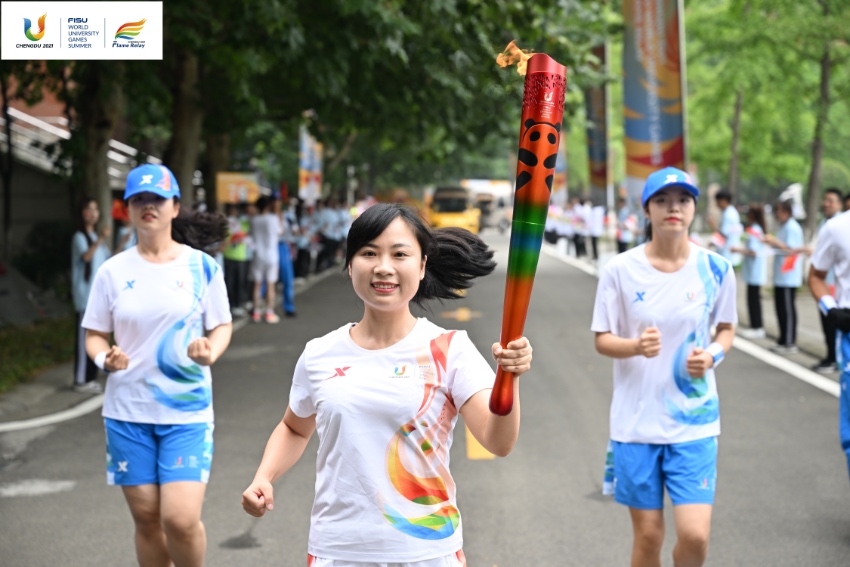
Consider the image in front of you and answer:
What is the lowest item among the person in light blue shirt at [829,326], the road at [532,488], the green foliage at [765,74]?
the road at [532,488]

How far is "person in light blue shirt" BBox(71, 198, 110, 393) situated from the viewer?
10961 mm

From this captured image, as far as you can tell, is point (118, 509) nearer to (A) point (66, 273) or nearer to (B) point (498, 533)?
(B) point (498, 533)

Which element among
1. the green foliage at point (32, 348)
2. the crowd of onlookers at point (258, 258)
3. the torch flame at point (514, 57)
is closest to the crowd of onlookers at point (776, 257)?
the crowd of onlookers at point (258, 258)

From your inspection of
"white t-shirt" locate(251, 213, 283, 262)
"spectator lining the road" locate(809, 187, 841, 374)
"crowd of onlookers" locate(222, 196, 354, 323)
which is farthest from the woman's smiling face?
"white t-shirt" locate(251, 213, 283, 262)

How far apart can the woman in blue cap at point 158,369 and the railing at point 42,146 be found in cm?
1656

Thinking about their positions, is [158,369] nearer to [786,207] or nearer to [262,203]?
[786,207]

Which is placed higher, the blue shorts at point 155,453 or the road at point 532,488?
the blue shorts at point 155,453

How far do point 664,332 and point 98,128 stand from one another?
1025cm

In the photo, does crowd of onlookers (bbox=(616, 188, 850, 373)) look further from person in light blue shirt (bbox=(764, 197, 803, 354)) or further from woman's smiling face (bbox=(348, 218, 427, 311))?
woman's smiling face (bbox=(348, 218, 427, 311))

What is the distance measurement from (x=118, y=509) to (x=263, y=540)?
3.88ft

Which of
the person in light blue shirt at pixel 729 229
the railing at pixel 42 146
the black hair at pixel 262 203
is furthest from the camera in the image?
the railing at pixel 42 146

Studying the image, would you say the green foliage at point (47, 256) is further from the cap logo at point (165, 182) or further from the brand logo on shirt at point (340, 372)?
the brand logo on shirt at point (340, 372)

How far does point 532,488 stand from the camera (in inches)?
291

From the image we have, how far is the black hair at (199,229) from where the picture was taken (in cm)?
557
